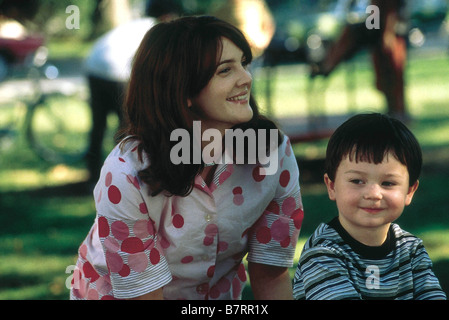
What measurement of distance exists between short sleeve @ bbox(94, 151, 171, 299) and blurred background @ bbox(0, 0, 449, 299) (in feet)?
4.79

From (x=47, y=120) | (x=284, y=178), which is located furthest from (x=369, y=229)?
(x=47, y=120)

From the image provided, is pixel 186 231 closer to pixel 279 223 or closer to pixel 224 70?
pixel 279 223

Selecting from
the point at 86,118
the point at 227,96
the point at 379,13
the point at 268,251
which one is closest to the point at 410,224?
the point at 379,13

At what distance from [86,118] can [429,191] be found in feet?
16.1

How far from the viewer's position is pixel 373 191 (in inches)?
73.0

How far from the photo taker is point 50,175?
6.50 meters

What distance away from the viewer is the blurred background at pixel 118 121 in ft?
14.6

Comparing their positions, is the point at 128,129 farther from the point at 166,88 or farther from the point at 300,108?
the point at 300,108

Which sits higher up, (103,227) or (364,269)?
(103,227)

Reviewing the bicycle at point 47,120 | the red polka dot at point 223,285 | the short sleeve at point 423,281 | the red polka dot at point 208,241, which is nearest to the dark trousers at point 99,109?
the bicycle at point 47,120

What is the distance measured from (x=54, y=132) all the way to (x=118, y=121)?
9.33 feet

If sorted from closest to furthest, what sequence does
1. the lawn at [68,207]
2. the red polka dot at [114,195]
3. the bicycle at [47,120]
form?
the red polka dot at [114,195], the lawn at [68,207], the bicycle at [47,120]

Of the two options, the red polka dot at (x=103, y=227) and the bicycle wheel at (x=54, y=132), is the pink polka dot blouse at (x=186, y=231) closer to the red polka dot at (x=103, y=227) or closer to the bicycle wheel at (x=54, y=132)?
the red polka dot at (x=103, y=227)
